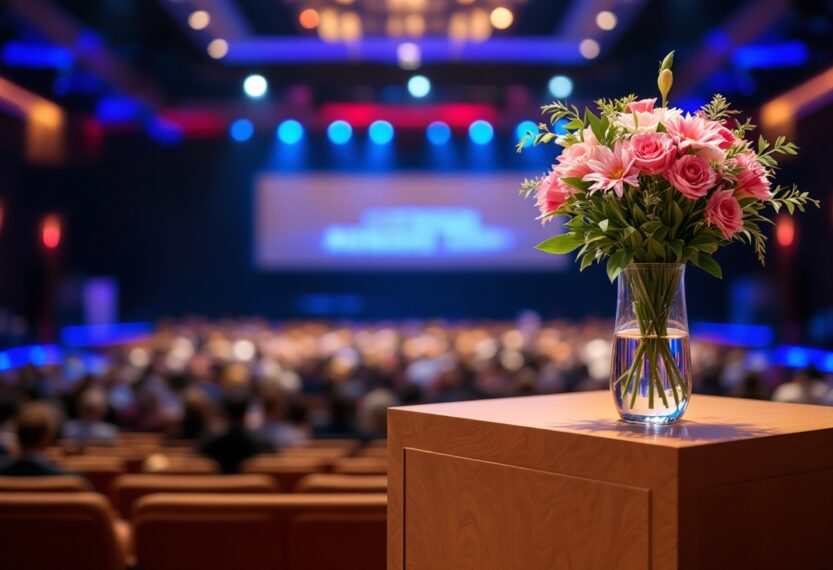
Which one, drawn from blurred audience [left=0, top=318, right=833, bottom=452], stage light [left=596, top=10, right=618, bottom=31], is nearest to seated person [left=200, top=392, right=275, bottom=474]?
blurred audience [left=0, top=318, right=833, bottom=452]

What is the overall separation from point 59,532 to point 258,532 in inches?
20.6

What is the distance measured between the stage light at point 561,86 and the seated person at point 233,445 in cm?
1297

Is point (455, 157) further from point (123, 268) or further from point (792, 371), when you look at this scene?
point (792, 371)

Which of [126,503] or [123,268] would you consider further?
[123,268]

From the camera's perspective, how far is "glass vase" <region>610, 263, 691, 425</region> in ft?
4.53

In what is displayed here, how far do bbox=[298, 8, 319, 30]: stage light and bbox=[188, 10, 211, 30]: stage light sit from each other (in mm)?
1428

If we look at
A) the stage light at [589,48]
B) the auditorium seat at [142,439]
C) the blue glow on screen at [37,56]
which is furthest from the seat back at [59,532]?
the stage light at [589,48]

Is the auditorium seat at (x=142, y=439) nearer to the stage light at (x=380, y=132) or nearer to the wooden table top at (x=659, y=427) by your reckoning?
the wooden table top at (x=659, y=427)

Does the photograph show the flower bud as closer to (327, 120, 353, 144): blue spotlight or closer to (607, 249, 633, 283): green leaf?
(607, 249, 633, 283): green leaf

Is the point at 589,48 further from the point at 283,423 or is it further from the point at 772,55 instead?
the point at 283,423

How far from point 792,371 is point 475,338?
18.3 feet

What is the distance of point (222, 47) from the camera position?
15734 mm

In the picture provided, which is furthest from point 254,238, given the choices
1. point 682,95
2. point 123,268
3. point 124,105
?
point 682,95

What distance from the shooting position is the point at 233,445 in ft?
15.6
